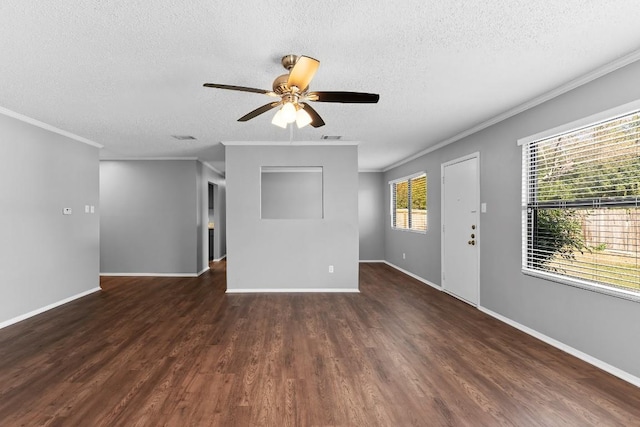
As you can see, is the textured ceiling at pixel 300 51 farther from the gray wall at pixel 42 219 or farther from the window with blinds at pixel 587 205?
the gray wall at pixel 42 219

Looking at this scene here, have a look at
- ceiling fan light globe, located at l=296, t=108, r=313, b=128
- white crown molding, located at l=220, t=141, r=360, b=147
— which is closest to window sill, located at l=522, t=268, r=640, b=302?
ceiling fan light globe, located at l=296, t=108, r=313, b=128

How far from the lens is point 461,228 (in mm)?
4586

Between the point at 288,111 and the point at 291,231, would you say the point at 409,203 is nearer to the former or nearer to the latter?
the point at 291,231

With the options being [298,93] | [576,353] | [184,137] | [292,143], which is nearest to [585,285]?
[576,353]

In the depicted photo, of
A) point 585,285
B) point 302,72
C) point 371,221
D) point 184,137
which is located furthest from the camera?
point 371,221

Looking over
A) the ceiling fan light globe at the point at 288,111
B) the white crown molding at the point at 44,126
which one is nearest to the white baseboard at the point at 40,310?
the white crown molding at the point at 44,126

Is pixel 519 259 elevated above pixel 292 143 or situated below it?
below

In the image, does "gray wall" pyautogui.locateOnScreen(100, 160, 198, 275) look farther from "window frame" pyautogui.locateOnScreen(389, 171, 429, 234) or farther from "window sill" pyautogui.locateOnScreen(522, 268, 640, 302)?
"window sill" pyautogui.locateOnScreen(522, 268, 640, 302)

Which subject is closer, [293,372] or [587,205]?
[293,372]

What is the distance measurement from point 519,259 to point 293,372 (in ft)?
8.76

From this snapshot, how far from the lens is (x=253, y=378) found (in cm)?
239

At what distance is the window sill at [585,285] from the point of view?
2.34 metres

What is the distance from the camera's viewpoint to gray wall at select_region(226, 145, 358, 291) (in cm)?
503

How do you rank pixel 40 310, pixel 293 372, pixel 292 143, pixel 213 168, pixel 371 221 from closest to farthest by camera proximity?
pixel 293 372 → pixel 40 310 → pixel 292 143 → pixel 213 168 → pixel 371 221
